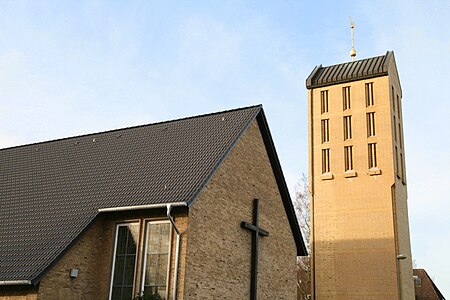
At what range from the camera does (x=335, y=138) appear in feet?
128

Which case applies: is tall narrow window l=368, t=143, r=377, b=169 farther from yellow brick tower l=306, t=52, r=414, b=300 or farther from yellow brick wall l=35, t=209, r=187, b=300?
yellow brick wall l=35, t=209, r=187, b=300

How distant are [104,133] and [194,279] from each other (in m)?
9.18

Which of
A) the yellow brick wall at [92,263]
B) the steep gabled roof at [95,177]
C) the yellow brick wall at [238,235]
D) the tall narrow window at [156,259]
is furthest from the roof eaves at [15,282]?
the yellow brick wall at [238,235]

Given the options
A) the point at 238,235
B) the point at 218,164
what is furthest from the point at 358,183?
the point at 218,164

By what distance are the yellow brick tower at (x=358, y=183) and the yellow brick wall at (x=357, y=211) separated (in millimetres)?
59

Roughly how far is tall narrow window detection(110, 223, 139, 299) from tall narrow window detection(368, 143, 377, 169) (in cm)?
2345

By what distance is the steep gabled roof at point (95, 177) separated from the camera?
52.9 ft

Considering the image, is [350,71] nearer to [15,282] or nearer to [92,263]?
[92,263]

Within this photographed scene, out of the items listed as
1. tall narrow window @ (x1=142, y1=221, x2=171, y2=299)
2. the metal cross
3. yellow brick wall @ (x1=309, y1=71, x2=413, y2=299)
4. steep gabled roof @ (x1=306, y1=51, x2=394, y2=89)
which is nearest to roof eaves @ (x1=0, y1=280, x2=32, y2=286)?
tall narrow window @ (x1=142, y1=221, x2=171, y2=299)

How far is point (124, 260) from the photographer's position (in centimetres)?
1670

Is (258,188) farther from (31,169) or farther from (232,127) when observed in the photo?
(31,169)

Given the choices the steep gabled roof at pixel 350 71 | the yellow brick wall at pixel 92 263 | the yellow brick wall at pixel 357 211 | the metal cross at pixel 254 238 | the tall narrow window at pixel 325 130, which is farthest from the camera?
the tall narrow window at pixel 325 130

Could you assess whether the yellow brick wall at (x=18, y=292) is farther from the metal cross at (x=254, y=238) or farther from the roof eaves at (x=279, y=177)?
the roof eaves at (x=279, y=177)

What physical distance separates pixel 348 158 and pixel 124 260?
24.2 metres
